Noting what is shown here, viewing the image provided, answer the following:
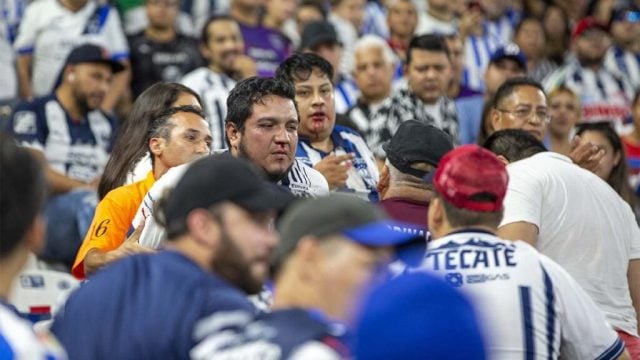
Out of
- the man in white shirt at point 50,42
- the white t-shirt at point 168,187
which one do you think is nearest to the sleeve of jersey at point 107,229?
the white t-shirt at point 168,187

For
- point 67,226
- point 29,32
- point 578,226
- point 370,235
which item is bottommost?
point 67,226

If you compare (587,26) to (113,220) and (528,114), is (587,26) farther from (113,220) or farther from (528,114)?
(113,220)

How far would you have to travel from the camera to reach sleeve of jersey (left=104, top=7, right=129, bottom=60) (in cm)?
1230

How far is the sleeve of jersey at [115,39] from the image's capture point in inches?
484

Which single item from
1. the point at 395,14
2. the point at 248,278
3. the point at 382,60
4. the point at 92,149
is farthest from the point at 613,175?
the point at 248,278

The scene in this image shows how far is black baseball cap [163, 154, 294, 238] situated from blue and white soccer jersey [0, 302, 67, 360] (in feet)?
A: 2.17

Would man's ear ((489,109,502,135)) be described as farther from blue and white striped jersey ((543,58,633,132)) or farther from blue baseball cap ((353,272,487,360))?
blue baseball cap ((353,272,487,360))

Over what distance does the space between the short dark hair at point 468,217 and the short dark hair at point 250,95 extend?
1878 millimetres

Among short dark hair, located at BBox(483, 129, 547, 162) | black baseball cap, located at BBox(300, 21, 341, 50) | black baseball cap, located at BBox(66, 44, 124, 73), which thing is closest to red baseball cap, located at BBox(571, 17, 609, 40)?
black baseball cap, located at BBox(300, 21, 341, 50)

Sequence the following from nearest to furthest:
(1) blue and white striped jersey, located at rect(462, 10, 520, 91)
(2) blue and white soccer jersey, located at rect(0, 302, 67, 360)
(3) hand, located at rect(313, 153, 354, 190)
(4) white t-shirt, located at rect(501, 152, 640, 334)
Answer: (2) blue and white soccer jersey, located at rect(0, 302, 67, 360), (4) white t-shirt, located at rect(501, 152, 640, 334), (3) hand, located at rect(313, 153, 354, 190), (1) blue and white striped jersey, located at rect(462, 10, 520, 91)

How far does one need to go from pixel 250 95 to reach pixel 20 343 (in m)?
3.72

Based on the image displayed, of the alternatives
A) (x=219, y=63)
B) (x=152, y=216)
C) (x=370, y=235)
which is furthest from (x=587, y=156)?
(x=370, y=235)

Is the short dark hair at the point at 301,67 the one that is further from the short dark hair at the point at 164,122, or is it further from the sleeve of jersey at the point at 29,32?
the sleeve of jersey at the point at 29,32

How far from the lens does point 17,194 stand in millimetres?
4074
